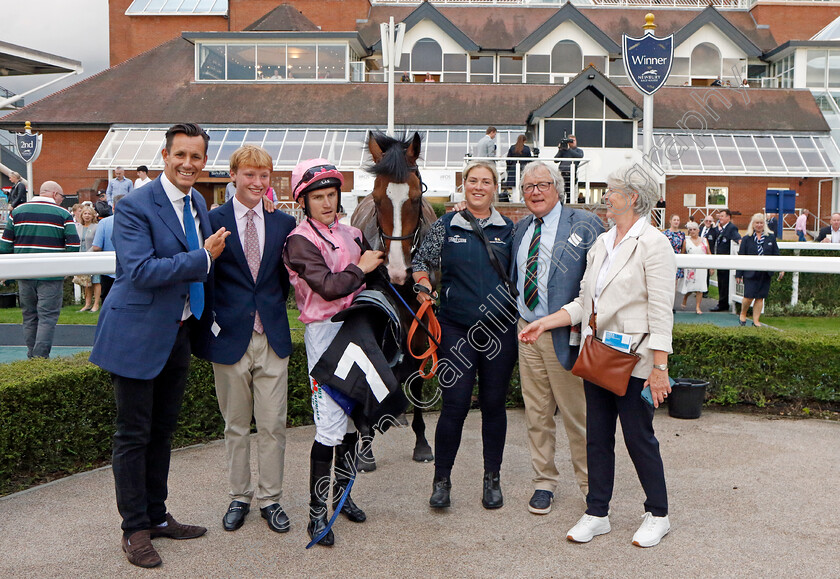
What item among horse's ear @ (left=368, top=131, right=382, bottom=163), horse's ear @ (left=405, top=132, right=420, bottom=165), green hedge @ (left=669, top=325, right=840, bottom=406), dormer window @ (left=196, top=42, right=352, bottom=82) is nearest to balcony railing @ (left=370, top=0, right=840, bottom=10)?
dormer window @ (left=196, top=42, right=352, bottom=82)

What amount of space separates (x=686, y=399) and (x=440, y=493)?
2.85 m

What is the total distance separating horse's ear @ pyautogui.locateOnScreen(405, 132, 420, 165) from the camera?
4.68m

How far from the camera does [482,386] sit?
4379 millimetres

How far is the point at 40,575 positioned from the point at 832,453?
17.0ft

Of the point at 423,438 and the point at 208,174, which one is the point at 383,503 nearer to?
the point at 423,438

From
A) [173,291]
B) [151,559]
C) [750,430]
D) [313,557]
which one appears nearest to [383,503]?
[313,557]

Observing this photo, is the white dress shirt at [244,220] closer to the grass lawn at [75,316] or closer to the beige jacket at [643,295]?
the beige jacket at [643,295]

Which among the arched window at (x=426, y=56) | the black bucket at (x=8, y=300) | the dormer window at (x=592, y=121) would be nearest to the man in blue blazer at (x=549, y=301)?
the black bucket at (x=8, y=300)

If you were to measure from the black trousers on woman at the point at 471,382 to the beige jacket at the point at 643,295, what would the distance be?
27.5 inches

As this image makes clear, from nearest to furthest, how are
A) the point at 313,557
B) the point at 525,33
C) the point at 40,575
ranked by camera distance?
the point at 40,575 → the point at 313,557 → the point at 525,33

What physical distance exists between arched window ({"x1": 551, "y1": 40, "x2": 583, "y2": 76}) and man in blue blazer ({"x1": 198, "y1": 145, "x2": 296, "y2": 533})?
1257 inches

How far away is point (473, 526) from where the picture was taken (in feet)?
13.3

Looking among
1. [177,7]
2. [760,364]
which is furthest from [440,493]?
[177,7]

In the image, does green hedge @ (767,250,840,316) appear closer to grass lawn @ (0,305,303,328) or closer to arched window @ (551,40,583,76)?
grass lawn @ (0,305,303,328)
